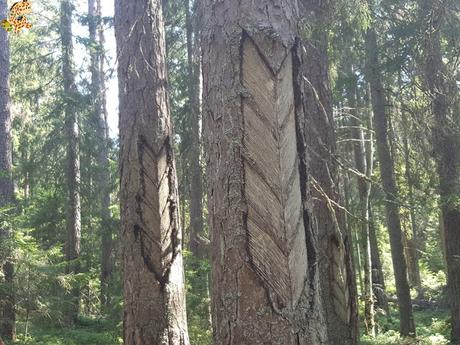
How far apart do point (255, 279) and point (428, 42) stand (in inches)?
261

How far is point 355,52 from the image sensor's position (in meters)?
13.4

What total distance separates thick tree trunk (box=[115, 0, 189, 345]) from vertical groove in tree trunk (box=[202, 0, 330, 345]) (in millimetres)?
2894

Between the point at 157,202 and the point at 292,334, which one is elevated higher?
the point at 157,202

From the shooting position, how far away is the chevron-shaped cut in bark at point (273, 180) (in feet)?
7.17

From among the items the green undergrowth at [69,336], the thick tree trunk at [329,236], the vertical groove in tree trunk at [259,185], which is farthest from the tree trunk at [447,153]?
the vertical groove in tree trunk at [259,185]

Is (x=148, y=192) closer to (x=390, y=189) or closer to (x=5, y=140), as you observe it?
(x=390, y=189)

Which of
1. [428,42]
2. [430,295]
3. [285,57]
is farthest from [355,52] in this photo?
[430,295]

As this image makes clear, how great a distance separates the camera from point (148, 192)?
5363mm

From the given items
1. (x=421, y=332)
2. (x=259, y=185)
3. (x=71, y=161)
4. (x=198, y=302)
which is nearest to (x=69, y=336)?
(x=198, y=302)

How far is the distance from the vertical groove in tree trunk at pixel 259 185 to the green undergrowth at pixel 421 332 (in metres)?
4.85

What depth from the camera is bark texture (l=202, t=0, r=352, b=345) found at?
7.16ft

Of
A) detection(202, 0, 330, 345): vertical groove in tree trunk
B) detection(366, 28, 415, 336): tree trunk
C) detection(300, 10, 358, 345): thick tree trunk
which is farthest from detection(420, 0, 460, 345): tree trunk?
detection(202, 0, 330, 345): vertical groove in tree trunk

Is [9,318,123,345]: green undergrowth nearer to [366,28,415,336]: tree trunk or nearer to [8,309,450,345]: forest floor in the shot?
[8,309,450,345]: forest floor

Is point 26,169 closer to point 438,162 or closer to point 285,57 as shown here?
point 438,162
